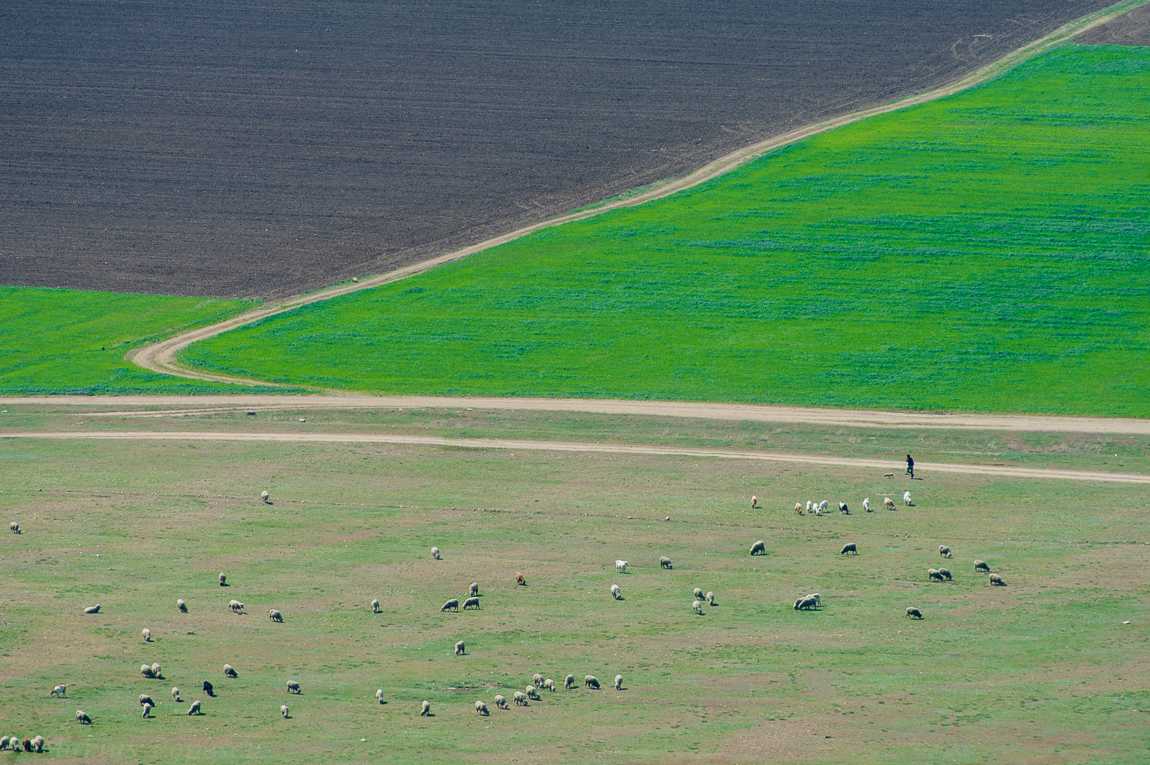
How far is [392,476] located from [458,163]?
46.8 meters

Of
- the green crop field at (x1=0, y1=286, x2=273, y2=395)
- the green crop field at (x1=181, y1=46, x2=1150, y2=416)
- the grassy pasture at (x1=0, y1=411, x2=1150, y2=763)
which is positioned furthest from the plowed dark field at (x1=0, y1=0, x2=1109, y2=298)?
the grassy pasture at (x1=0, y1=411, x2=1150, y2=763)

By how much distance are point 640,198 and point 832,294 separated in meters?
20.4

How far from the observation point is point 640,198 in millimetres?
94562

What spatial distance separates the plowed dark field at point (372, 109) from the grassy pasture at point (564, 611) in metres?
34.5

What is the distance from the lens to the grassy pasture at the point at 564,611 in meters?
30.8

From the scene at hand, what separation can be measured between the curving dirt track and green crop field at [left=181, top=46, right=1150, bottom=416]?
55.9 inches

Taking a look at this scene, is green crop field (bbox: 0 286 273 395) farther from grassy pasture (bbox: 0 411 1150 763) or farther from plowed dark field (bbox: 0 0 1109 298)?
grassy pasture (bbox: 0 411 1150 763)

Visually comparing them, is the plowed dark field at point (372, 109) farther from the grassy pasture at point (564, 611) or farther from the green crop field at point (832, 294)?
the grassy pasture at point (564, 611)

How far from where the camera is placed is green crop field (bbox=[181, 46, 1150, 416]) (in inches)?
2900

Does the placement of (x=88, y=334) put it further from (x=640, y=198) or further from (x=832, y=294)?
(x=832, y=294)

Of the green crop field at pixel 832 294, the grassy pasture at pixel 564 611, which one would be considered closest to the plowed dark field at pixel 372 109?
the green crop field at pixel 832 294

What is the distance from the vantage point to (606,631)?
125 ft

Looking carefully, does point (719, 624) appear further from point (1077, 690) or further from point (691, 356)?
point (691, 356)

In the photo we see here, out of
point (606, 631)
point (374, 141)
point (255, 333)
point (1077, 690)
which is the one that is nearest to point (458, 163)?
point (374, 141)
